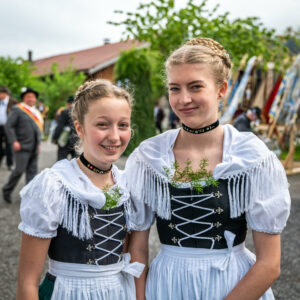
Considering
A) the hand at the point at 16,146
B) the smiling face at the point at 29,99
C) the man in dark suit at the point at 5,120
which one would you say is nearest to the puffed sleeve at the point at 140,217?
the hand at the point at 16,146

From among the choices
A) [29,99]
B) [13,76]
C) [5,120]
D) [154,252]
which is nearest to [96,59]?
[13,76]

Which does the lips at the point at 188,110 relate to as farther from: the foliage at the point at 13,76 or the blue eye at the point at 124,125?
the foliage at the point at 13,76

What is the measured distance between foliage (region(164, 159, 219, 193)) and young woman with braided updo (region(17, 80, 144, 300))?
258 mm

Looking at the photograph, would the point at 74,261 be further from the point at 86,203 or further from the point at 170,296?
the point at 170,296

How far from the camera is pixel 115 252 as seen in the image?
5.80 ft

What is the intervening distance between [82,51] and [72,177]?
3360cm

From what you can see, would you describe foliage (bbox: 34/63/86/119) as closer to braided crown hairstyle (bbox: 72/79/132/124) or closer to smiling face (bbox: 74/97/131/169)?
braided crown hairstyle (bbox: 72/79/132/124)

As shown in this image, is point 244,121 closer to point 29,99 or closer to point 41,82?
point 29,99

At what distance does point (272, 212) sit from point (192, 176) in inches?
14.0

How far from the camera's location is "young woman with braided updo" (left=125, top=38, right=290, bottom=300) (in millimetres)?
1578

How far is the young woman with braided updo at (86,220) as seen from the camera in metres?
1.64

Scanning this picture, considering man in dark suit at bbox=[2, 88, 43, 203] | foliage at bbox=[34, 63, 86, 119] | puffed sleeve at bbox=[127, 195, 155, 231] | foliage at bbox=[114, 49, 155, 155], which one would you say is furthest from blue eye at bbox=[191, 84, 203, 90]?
foliage at bbox=[34, 63, 86, 119]

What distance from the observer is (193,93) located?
1617mm

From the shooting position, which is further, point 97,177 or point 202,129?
point 97,177
